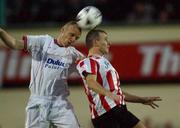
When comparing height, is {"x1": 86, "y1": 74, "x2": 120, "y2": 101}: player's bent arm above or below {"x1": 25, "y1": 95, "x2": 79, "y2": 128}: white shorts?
above

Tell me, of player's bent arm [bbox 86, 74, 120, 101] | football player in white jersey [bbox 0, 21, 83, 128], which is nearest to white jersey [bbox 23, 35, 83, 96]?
football player in white jersey [bbox 0, 21, 83, 128]

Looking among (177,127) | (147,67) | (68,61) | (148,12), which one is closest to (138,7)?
(148,12)

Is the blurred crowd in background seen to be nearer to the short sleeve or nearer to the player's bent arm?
the short sleeve

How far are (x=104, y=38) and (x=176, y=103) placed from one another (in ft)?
19.2

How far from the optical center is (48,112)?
876 centimetres

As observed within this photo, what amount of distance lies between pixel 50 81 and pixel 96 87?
0.91 meters

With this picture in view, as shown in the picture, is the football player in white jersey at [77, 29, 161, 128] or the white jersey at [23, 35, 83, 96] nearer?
the football player in white jersey at [77, 29, 161, 128]

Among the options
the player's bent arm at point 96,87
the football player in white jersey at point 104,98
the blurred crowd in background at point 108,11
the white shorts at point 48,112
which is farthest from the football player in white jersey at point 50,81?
the blurred crowd in background at point 108,11

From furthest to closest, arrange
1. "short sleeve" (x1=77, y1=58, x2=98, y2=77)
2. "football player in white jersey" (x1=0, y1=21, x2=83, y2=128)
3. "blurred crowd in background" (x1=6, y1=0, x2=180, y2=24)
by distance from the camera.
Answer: "blurred crowd in background" (x1=6, y1=0, x2=180, y2=24) < "football player in white jersey" (x1=0, y1=21, x2=83, y2=128) < "short sleeve" (x1=77, y1=58, x2=98, y2=77)

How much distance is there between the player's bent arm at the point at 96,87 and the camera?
7.86 m

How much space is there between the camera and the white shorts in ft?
28.6

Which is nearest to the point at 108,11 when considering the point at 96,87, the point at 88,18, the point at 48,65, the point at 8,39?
the point at 88,18

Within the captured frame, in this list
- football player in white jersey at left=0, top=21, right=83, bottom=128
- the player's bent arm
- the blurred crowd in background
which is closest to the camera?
the player's bent arm

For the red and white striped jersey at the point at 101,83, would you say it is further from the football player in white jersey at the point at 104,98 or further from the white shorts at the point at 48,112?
the white shorts at the point at 48,112
